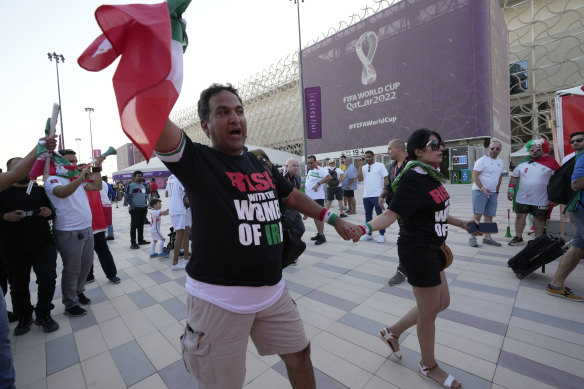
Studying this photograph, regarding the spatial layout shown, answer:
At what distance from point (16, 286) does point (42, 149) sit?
1959 mm

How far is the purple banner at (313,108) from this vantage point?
49.1 ft

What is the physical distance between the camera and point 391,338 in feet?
7.93

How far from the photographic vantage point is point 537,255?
3.86 m

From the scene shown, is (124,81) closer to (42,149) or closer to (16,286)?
(42,149)

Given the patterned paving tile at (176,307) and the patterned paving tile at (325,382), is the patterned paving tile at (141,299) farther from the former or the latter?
the patterned paving tile at (325,382)

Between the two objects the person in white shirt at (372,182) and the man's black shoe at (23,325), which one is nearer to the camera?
the man's black shoe at (23,325)

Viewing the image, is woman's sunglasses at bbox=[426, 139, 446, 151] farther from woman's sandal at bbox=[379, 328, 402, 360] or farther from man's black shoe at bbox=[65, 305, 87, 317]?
man's black shoe at bbox=[65, 305, 87, 317]

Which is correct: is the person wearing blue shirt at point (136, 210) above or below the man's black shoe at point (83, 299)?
above

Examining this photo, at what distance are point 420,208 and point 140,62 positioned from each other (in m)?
1.91

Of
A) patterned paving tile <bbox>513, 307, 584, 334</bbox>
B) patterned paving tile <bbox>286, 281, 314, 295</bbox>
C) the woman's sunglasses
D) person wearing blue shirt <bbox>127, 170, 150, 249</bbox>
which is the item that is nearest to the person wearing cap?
patterned paving tile <bbox>286, 281, 314, 295</bbox>

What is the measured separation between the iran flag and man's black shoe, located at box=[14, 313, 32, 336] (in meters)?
3.64

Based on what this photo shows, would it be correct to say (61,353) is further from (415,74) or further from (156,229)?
(415,74)

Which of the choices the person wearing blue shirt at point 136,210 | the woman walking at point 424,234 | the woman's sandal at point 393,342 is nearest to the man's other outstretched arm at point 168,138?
the woman walking at point 424,234

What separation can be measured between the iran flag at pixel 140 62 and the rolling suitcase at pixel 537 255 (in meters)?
4.86
